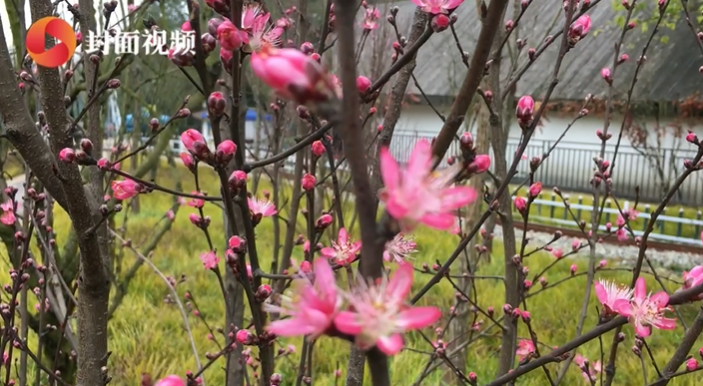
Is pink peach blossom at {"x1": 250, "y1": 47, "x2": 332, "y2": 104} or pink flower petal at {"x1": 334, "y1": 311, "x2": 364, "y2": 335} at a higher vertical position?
pink peach blossom at {"x1": 250, "y1": 47, "x2": 332, "y2": 104}

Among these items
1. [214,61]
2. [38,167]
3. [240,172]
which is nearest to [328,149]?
[240,172]

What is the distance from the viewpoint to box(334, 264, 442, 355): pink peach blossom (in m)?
0.41

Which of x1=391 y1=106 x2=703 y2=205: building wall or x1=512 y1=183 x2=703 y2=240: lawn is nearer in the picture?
x1=512 y1=183 x2=703 y2=240: lawn

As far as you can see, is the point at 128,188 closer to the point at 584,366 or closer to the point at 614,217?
the point at 584,366

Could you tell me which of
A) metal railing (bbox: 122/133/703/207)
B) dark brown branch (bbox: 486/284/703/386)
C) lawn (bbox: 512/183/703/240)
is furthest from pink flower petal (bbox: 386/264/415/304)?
metal railing (bbox: 122/133/703/207)

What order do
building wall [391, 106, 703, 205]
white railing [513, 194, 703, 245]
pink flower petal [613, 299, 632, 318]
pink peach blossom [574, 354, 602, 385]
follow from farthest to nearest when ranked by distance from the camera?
1. building wall [391, 106, 703, 205]
2. white railing [513, 194, 703, 245]
3. pink peach blossom [574, 354, 602, 385]
4. pink flower petal [613, 299, 632, 318]

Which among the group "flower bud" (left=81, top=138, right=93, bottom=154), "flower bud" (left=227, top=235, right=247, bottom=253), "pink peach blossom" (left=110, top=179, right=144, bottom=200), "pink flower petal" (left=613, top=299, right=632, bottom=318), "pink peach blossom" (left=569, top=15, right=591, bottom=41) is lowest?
"pink flower petal" (left=613, top=299, right=632, bottom=318)

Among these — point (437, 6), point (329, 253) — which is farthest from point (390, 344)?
point (329, 253)

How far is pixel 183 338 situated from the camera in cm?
394

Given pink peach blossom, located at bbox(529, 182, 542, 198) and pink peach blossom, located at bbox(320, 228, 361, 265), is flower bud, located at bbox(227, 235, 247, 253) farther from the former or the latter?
pink peach blossom, located at bbox(529, 182, 542, 198)

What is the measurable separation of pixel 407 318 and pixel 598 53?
1256 cm

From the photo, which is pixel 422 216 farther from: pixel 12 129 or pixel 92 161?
pixel 12 129

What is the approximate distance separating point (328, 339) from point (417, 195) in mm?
3476

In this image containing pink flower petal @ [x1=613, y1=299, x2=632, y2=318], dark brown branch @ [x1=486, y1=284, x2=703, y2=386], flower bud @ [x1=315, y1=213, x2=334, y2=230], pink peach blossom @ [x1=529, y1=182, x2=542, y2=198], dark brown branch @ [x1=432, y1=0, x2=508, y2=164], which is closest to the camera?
dark brown branch @ [x1=432, y1=0, x2=508, y2=164]
